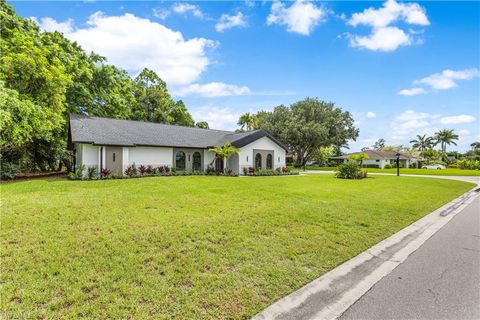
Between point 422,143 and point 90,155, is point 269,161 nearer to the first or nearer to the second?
point 90,155

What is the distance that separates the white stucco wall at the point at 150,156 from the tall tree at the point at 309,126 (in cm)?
2155

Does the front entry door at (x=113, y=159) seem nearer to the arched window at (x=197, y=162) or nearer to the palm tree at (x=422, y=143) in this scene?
the arched window at (x=197, y=162)

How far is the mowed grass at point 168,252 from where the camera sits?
9.46 feet

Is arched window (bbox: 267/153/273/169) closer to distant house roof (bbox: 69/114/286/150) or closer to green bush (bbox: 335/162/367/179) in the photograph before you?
distant house roof (bbox: 69/114/286/150)

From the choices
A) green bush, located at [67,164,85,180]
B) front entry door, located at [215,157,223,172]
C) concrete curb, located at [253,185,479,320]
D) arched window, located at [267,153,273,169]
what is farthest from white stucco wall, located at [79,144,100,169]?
concrete curb, located at [253,185,479,320]

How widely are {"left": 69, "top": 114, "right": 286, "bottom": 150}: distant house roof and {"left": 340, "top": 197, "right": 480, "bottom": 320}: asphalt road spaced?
17.6m

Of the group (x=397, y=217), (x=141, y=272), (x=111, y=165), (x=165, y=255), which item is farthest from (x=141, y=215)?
(x=111, y=165)

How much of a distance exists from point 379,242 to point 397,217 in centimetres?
268

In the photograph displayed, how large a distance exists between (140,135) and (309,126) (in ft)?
82.7

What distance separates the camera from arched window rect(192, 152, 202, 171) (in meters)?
21.6

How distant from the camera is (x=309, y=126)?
35.8 meters

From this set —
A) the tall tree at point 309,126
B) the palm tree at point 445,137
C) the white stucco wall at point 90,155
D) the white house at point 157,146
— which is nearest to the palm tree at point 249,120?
the tall tree at point 309,126

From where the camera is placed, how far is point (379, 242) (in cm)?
537

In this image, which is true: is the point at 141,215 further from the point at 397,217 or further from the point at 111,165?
the point at 111,165
